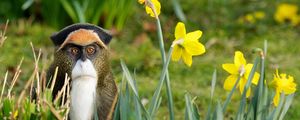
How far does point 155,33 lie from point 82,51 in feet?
10.9

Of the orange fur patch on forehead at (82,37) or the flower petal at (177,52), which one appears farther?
the orange fur patch on forehead at (82,37)

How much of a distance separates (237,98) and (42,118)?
2.52 meters

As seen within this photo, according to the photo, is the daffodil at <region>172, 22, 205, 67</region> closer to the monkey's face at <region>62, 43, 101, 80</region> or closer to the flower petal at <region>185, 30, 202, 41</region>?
the flower petal at <region>185, 30, 202, 41</region>

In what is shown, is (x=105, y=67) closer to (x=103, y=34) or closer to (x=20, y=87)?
(x=103, y=34)

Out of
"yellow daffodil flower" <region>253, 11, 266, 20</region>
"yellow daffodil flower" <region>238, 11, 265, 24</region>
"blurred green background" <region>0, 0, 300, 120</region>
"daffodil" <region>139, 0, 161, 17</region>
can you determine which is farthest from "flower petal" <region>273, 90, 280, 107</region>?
"yellow daffodil flower" <region>253, 11, 266, 20</region>

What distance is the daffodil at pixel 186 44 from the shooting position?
275 cm

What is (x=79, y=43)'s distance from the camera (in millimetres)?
3012

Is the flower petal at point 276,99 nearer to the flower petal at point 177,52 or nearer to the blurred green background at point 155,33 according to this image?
the flower petal at point 177,52

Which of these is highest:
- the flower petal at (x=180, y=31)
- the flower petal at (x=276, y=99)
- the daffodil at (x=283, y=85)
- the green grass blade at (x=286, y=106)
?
the flower petal at (x=180, y=31)

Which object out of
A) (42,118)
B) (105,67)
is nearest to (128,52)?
(105,67)

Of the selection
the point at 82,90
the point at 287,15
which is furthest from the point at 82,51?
the point at 287,15

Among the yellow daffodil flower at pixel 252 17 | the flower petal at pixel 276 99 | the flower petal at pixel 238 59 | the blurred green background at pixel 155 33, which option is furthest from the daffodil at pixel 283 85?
the yellow daffodil flower at pixel 252 17

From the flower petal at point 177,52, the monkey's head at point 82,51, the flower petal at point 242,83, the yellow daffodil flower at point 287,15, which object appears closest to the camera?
the flower petal at point 177,52

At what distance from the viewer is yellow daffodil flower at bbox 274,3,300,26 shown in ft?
21.4
